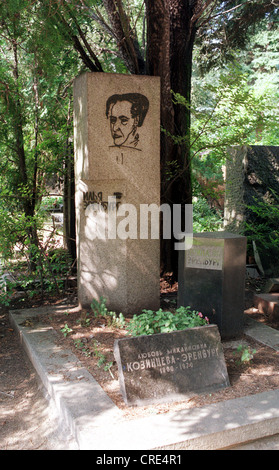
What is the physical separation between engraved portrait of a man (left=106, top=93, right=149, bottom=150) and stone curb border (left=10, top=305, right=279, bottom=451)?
8.55ft

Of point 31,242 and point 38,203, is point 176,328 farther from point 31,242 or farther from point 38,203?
point 38,203

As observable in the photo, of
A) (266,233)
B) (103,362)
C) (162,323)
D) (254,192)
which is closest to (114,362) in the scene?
(103,362)

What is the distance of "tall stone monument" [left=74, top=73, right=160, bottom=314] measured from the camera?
5074mm

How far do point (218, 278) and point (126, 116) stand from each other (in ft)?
6.89

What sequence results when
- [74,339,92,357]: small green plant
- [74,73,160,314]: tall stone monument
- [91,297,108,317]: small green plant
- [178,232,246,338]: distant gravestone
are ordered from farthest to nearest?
[91,297,108,317]: small green plant, [74,73,160,314]: tall stone monument, [178,232,246,338]: distant gravestone, [74,339,92,357]: small green plant

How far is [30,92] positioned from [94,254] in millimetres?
3178

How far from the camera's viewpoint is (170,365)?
3611 millimetres

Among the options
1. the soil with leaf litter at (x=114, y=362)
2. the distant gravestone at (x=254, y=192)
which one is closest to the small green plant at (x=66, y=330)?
the soil with leaf litter at (x=114, y=362)

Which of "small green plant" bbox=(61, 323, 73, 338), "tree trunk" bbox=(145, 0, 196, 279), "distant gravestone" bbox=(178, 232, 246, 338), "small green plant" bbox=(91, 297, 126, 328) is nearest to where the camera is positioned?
"distant gravestone" bbox=(178, 232, 246, 338)

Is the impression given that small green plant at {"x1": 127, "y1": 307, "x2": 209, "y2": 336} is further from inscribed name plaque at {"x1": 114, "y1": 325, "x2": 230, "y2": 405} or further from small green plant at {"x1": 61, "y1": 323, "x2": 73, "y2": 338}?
small green plant at {"x1": 61, "y1": 323, "x2": 73, "y2": 338}

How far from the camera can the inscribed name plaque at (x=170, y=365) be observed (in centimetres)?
347

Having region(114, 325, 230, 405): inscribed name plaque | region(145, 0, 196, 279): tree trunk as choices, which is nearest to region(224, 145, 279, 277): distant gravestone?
region(145, 0, 196, 279): tree trunk

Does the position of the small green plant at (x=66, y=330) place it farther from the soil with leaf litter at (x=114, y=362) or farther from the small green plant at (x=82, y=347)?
the small green plant at (x=82, y=347)
